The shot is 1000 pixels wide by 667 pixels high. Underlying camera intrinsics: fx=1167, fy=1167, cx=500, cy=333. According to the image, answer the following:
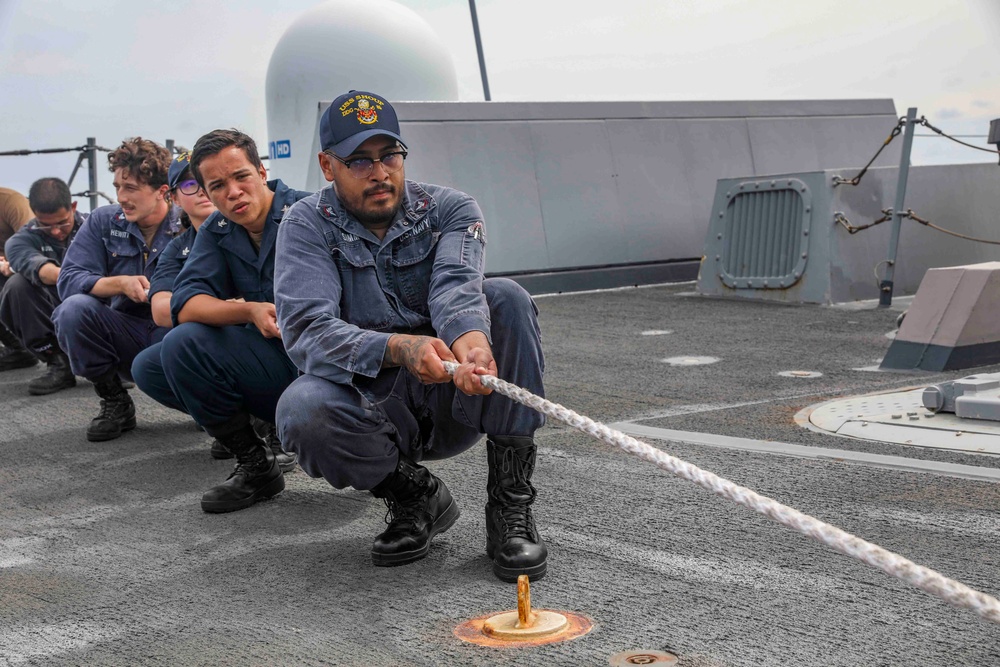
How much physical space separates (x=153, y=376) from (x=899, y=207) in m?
6.32

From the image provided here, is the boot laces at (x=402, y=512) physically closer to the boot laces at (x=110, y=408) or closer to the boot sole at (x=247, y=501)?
the boot sole at (x=247, y=501)

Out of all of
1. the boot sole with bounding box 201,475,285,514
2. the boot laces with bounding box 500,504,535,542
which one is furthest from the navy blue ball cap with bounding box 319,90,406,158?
the boot sole with bounding box 201,475,285,514

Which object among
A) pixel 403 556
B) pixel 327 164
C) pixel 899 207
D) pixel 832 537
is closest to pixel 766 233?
pixel 899 207

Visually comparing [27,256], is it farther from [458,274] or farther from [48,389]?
[458,274]

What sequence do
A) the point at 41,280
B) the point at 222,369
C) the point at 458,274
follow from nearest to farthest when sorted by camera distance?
the point at 458,274, the point at 222,369, the point at 41,280

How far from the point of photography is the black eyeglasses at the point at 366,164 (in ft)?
9.80

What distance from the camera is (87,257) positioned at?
5043 millimetres

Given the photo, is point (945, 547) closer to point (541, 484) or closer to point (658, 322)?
point (541, 484)

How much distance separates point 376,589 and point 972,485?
177cm

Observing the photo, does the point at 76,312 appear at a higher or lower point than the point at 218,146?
lower

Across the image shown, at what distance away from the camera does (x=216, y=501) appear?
358cm

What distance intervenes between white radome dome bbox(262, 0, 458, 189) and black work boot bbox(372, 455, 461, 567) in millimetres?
11079

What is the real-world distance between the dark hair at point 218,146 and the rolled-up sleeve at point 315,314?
2.43 feet

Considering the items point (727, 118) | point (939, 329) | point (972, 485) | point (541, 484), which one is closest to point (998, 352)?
point (939, 329)
